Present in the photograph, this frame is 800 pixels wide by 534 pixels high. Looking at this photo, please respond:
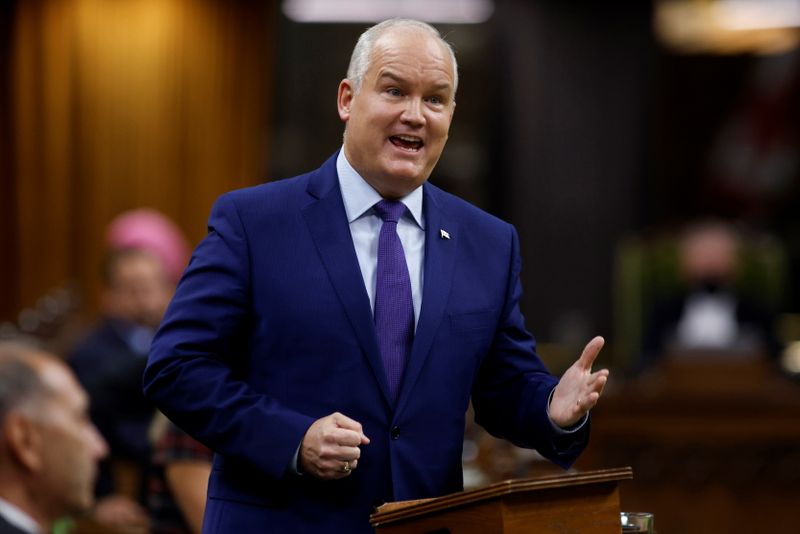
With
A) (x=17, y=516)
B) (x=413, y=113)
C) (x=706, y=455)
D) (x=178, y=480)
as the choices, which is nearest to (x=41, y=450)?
(x=17, y=516)

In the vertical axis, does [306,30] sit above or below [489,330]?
above

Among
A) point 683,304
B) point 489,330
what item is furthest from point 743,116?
point 489,330

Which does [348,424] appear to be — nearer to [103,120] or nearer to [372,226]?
[372,226]

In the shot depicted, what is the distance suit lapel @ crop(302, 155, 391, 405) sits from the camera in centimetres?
245

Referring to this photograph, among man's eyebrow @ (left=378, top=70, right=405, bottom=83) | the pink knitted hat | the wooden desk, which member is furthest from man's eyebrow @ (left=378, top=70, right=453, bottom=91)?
the wooden desk

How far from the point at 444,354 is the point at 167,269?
340 centimetres

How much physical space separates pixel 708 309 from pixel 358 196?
6.95 m

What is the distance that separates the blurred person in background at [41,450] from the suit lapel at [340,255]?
0.90 metres

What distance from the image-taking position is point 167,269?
18.9 ft

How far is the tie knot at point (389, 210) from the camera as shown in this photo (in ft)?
8.48

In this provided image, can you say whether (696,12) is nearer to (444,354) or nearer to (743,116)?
(743,116)

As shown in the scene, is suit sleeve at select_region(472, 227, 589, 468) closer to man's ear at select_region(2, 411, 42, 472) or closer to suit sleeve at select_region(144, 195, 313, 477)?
suit sleeve at select_region(144, 195, 313, 477)

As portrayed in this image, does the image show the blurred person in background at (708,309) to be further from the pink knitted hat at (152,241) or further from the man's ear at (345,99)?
the man's ear at (345,99)

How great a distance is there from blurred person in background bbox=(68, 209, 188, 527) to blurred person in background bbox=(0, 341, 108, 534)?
114cm
